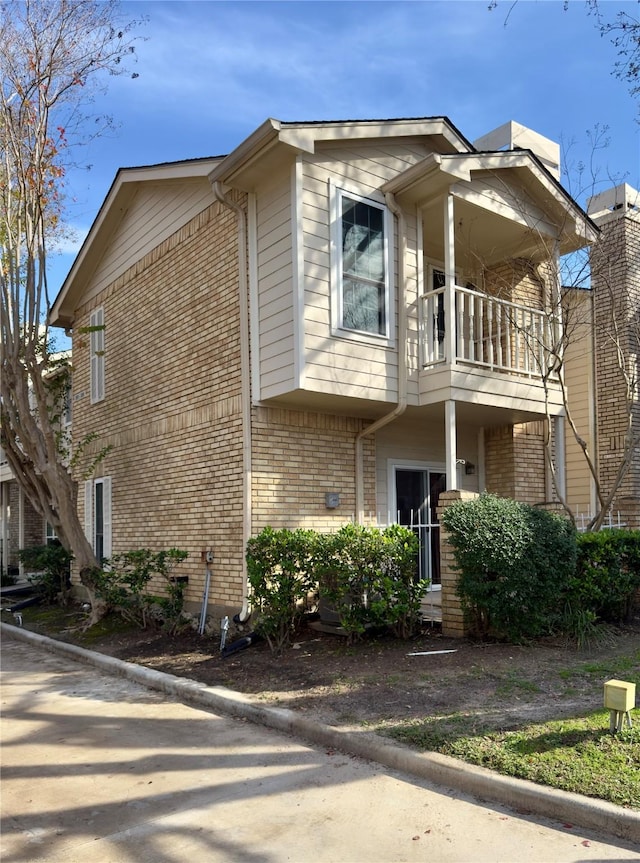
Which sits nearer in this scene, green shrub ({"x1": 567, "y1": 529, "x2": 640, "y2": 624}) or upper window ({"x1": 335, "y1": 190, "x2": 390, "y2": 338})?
green shrub ({"x1": 567, "y1": 529, "x2": 640, "y2": 624})

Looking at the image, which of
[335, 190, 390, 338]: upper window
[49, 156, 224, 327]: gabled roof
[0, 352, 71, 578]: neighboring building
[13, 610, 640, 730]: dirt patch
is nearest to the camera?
[13, 610, 640, 730]: dirt patch

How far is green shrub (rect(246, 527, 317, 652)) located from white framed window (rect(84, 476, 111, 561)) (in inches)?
222

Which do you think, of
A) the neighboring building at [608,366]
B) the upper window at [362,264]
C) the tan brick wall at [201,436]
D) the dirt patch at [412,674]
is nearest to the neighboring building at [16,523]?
the tan brick wall at [201,436]

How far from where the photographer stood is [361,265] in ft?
30.6

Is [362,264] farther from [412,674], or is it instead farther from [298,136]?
[412,674]

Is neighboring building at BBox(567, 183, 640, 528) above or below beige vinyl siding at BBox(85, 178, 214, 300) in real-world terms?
below

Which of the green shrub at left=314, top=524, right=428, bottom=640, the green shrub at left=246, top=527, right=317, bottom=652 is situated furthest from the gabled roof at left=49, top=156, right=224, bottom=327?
the green shrub at left=314, top=524, right=428, bottom=640

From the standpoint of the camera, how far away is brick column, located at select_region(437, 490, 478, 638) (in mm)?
7961

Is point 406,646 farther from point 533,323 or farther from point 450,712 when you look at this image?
point 533,323

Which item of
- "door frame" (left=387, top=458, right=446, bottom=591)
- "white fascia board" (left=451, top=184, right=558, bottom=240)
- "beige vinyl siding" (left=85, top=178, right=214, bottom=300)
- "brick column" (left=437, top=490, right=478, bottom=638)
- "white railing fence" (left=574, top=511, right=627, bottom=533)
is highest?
"beige vinyl siding" (left=85, top=178, right=214, bottom=300)

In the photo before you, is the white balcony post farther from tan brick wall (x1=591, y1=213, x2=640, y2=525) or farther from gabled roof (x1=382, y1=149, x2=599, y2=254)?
tan brick wall (x1=591, y1=213, x2=640, y2=525)

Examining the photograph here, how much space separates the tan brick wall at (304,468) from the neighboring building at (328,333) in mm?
27

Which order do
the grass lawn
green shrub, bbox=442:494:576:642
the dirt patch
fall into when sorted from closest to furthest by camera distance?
the grass lawn
the dirt patch
green shrub, bbox=442:494:576:642

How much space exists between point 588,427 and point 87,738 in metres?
10.2
